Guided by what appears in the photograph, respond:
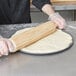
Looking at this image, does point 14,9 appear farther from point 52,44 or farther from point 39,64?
point 39,64

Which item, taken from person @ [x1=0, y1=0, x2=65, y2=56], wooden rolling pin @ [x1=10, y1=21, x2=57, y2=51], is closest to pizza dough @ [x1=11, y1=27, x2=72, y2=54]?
wooden rolling pin @ [x1=10, y1=21, x2=57, y2=51]

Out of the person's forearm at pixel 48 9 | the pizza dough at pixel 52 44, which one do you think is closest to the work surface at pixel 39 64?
the pizza dough at pixel 52 44

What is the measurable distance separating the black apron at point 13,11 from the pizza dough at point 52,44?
0.95 feet

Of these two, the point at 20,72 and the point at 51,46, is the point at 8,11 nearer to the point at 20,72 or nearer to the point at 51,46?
the point at 51,46

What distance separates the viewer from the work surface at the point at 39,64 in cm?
77

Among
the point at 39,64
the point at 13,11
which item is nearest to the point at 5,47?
the point at 39,64

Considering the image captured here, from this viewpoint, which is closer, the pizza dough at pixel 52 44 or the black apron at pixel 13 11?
the pizza dough at pixel 52 44

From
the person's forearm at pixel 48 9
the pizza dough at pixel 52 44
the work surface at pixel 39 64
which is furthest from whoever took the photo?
the person's forearm at pixel 48 9

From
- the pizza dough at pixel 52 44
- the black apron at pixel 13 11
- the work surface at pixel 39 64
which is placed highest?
the black apron at pixel 13 11

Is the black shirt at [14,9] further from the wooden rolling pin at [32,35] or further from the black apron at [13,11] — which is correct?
the wooden rolling pin at [32,35]

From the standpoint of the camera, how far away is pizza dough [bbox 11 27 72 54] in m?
0.88

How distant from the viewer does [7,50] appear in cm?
83

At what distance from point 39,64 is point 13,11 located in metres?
0.49

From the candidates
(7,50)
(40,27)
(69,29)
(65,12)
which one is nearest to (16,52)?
(7,50)
